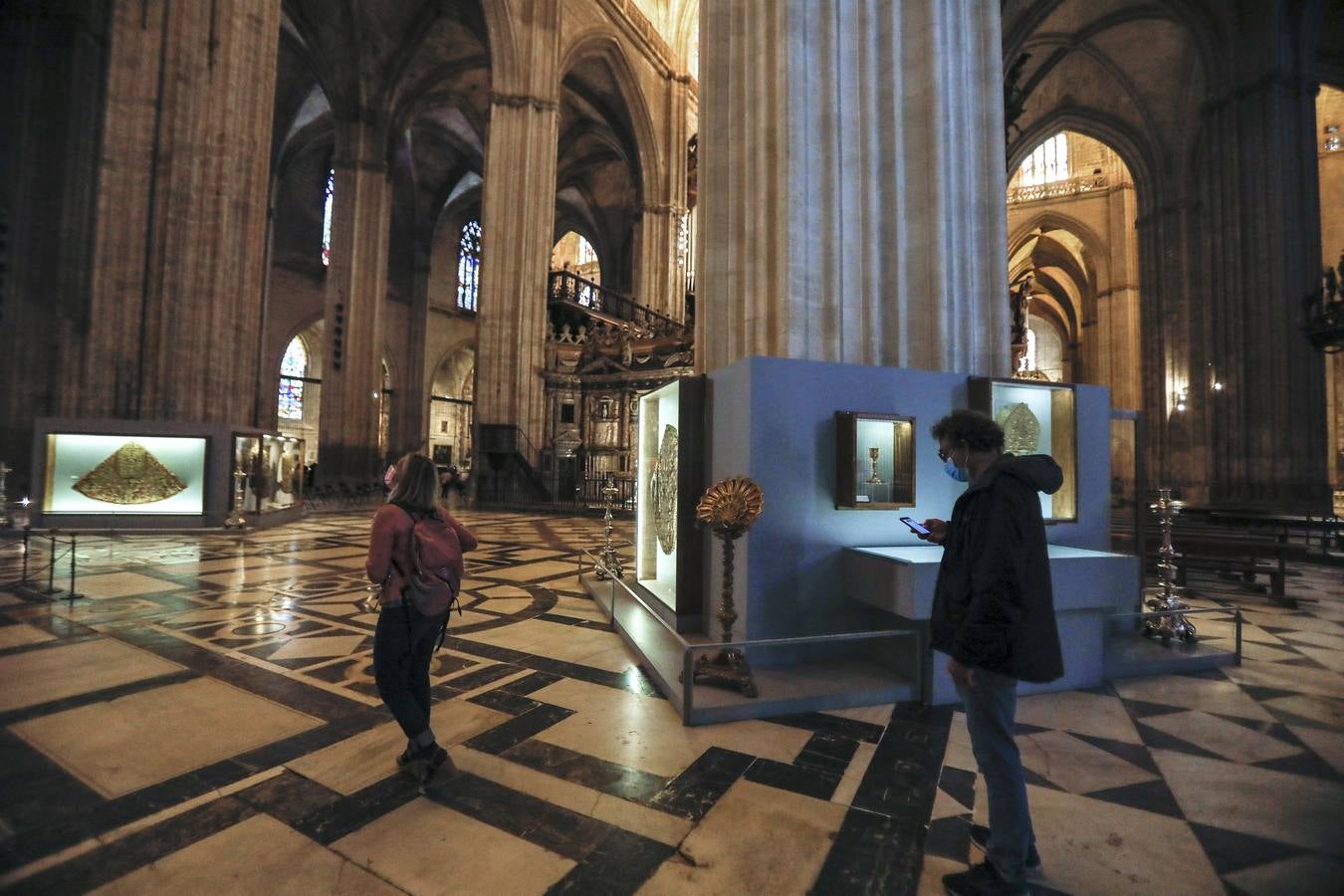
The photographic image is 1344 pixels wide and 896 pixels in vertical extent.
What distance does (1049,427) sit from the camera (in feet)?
15.3

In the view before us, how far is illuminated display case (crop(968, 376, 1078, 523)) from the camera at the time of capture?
4.52m

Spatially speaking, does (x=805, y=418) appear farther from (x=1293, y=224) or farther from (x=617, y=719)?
(x=1293, y=224)

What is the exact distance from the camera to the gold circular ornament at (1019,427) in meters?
4.48

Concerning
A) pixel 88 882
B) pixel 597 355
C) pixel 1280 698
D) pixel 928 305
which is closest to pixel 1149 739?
pixel 1280 698

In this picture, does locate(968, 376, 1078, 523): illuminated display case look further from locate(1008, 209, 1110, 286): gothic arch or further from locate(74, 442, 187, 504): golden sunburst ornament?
locate(1008, 209, 1110, 286): gothic arch

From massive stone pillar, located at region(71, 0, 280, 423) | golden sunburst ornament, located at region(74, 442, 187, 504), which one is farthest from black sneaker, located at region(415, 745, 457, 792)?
massive stone pillar, located at region(71, 0, 280, 423)

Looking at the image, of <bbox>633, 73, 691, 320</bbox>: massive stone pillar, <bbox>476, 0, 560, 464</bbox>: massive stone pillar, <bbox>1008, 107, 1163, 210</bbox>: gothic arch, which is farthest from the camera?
<bbox>633, 73, 691, 320</bbox>: massive stone pillar

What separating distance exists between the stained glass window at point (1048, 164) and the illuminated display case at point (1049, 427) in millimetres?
35147

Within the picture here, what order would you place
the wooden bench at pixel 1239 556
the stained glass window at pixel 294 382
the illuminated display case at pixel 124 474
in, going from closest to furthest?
1. the wooden bench at pixel 1239 556
2. the illuminated display case at pixel 124 474
3. the stained glass window at pixel 294 382

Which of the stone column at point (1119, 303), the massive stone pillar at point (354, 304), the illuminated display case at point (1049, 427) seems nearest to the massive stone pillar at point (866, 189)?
the illuminated display case at point (1049, 427)

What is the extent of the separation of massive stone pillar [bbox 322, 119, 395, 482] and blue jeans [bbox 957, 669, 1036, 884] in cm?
2342

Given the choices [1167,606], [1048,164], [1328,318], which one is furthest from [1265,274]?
[1048,164]

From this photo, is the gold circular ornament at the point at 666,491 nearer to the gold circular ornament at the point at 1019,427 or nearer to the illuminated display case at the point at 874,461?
the illuminated display case at the point at 874,461

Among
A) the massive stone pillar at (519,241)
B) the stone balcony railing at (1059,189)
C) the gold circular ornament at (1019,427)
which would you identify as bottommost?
the gold circular ornament at (1019,427)
